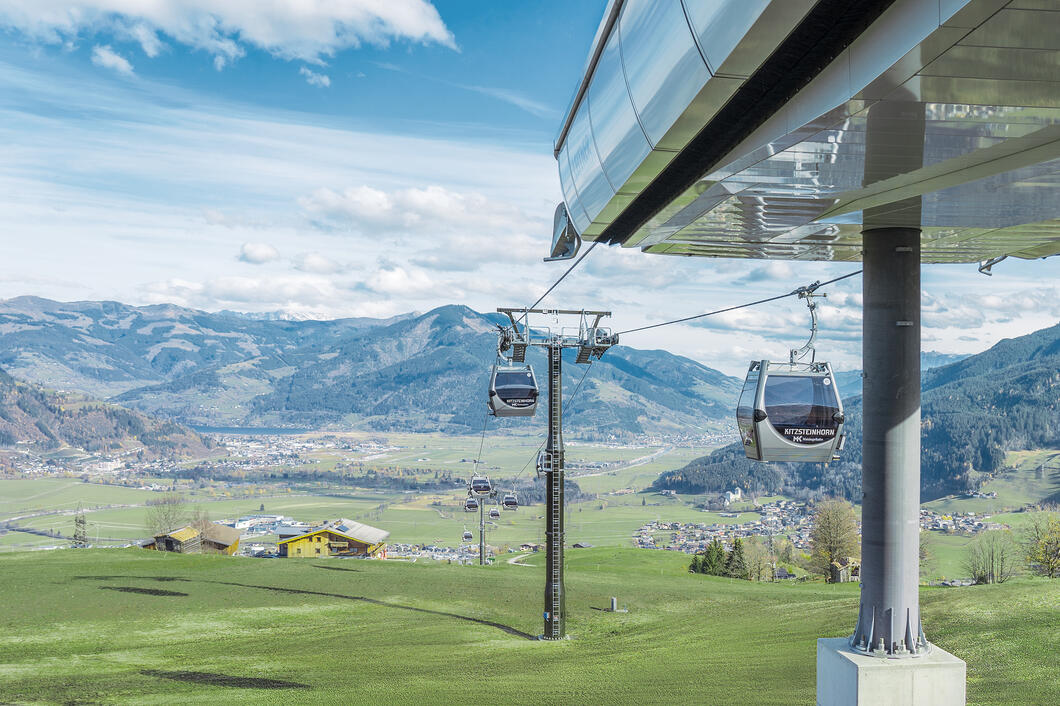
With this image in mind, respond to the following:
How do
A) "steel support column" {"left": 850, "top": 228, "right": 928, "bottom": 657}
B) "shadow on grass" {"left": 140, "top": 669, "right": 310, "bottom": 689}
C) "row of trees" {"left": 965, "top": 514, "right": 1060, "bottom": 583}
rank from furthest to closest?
"row of trees" {"left": 965, "top": 514, "right": 1060, "bottom": 583} < "shadow on grass" {"left": 140, "top": 669, "right": 310, "bottom": 689} < "steel support column" {"left": 850, "top": 228, "right": 928, "bottom": 657}

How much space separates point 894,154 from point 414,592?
31126 millimetres

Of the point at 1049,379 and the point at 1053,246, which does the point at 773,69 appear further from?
the point at 1049,379

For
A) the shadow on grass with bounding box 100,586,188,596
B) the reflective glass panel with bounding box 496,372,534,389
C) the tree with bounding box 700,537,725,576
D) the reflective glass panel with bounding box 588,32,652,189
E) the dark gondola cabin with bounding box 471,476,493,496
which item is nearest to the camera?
the reflective glass panel with bounding box 588,32,652,189

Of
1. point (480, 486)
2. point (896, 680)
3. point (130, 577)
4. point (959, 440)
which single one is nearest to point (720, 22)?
point (896, 680)

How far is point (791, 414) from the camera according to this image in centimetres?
774

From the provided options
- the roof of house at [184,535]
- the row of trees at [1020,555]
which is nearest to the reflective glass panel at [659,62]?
the row of trees at [1020,555]

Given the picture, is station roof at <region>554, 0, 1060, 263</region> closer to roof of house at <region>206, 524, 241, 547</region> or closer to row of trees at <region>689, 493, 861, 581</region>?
row of trees at <region>689, 493, 861, 581</region>

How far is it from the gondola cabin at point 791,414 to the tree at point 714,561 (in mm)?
44136

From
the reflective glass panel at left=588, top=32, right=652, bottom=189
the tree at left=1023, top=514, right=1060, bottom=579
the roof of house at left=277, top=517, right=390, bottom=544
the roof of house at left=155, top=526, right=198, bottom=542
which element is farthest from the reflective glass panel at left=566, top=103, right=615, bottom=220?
the roof of house at left=277, top=517, right=390, bottom=544

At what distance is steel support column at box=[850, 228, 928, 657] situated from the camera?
6.43m

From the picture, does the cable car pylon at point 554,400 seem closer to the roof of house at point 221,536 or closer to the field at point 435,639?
the field at point 435,639

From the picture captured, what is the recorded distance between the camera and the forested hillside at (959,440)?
152 meters

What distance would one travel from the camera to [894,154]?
3244 millimetres

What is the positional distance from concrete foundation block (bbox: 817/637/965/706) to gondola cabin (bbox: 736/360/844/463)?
2.01 meters
